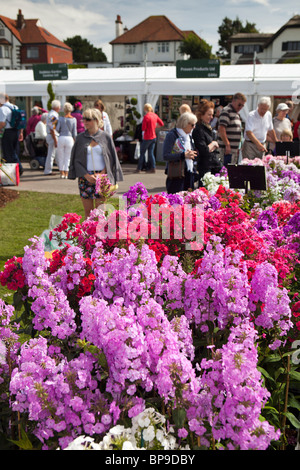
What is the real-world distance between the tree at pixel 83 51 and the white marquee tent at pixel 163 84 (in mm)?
67668

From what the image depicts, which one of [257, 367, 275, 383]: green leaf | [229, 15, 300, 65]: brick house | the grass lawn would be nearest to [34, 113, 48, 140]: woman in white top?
the grass lawn

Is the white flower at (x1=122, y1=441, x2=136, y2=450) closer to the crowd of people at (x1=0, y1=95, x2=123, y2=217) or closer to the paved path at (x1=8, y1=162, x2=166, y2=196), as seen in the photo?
the crowd of people at (x1=0, y1=95, x2=123, y2=217)

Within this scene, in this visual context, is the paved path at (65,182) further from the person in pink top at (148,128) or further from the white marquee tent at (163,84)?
the white marquee tent at (163,84)

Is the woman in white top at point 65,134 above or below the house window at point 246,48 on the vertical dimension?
below

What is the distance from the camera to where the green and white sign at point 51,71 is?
1482 centimetres

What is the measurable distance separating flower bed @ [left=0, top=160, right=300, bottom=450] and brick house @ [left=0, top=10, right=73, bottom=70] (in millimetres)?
66170

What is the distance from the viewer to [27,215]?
26.2ft

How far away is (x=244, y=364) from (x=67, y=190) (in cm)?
912

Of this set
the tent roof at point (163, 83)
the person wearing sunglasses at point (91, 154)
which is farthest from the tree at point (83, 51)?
the person wearing sunglasses at point (91, 154)

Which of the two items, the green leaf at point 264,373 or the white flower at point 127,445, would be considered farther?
the green leaf at point 264,373

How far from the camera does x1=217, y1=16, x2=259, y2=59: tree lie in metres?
72.2

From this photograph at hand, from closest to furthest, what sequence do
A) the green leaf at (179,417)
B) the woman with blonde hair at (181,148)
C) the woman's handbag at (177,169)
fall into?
1. the green leaf at (179,417)
2. the woman with blonde hair at (181,148)
3. the woman's handbag at (177,169)

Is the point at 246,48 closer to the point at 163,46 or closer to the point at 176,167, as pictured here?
the point at 163,46

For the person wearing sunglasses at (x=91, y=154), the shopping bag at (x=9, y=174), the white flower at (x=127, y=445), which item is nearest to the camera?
the white flower at (x=127, y=445)
